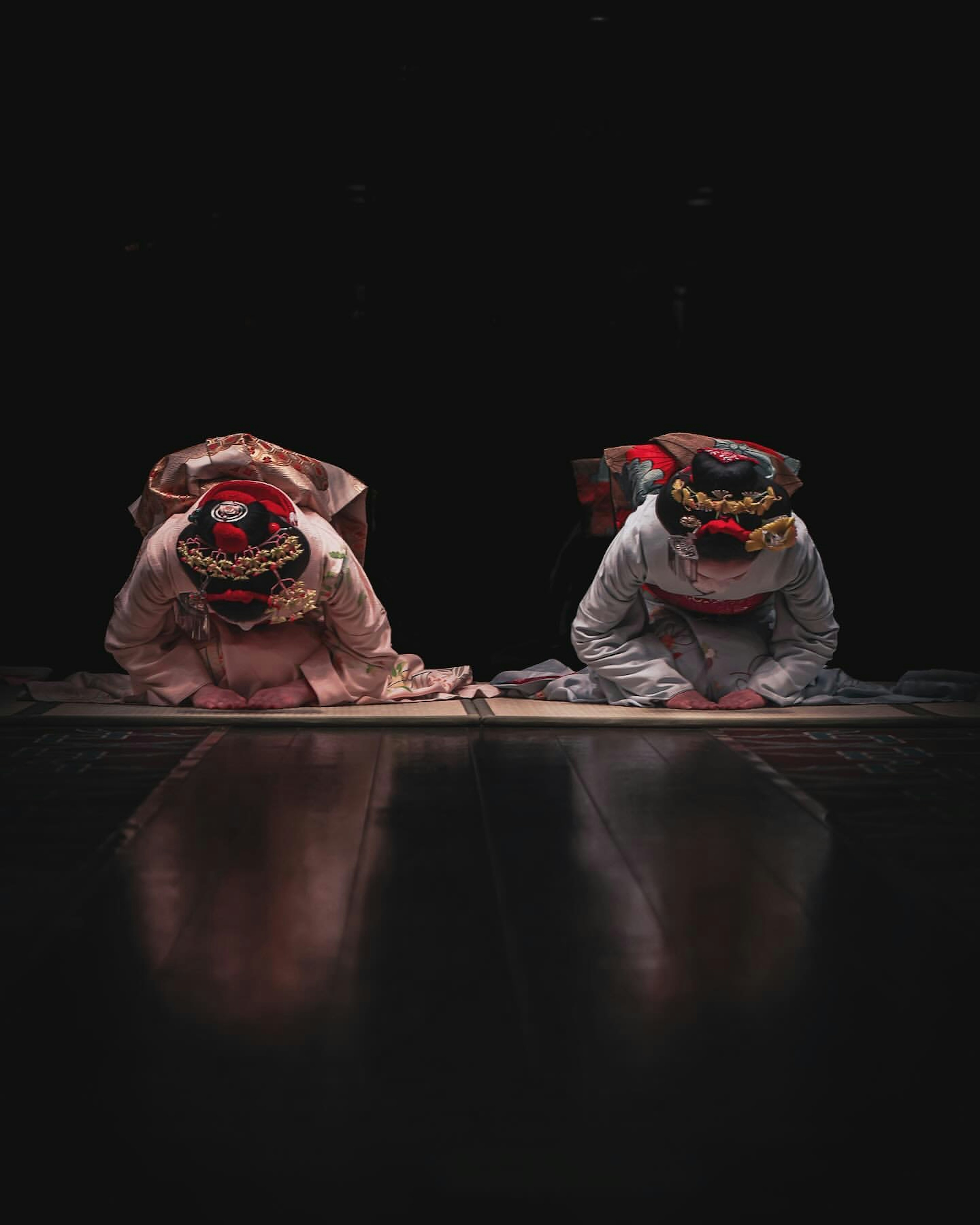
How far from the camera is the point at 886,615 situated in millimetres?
4488

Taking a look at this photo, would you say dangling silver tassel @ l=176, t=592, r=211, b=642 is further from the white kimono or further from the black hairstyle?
the black hairstyle

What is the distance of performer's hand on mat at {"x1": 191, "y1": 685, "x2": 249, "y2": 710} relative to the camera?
12.0 feet

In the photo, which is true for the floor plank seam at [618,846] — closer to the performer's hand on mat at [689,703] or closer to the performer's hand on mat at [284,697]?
the performer's hand on mat at [689,703]

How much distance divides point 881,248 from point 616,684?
1.50 metres

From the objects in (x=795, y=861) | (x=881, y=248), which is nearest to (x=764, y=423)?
(x=881, y=248)

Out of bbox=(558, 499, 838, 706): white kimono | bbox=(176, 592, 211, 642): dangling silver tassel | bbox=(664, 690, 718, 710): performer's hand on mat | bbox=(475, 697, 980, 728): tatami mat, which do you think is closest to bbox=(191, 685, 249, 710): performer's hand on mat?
bbox=(176, 592, 211, 642): dangling silver tassel

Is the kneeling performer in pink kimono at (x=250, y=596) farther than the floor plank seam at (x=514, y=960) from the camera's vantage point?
Yes

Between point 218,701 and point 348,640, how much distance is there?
1.44 ft

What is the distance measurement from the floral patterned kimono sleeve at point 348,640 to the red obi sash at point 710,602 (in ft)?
2.83

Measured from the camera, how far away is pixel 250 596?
3.53 m

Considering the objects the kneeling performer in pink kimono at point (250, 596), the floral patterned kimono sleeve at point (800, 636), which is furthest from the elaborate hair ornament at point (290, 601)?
the floral patterned kimono sleeve at point (800, 636)

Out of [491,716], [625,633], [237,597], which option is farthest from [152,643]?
[625,633]

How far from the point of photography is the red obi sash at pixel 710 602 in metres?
3.75

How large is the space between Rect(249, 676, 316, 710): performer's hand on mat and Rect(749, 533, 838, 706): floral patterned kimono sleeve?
1.37 metres
